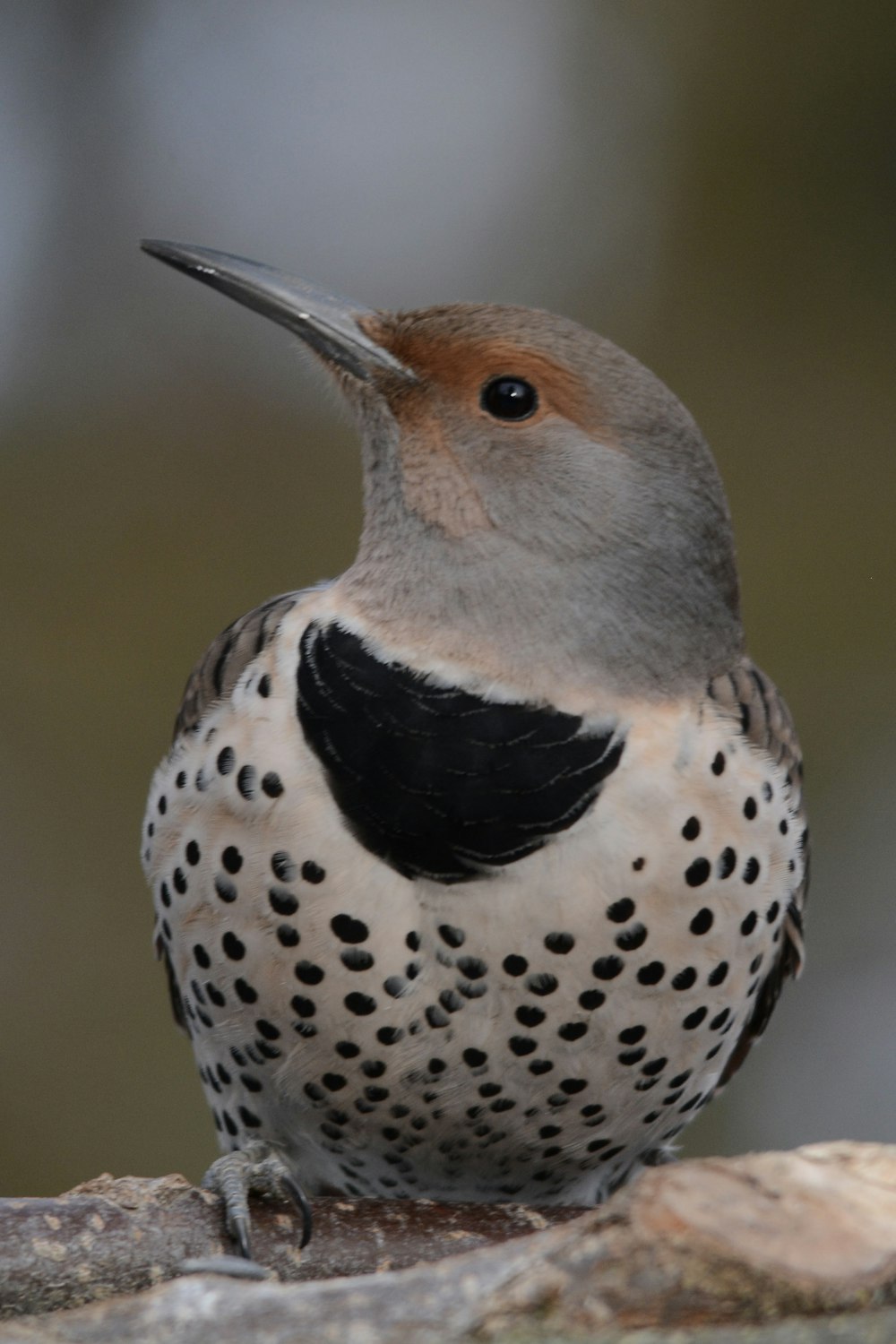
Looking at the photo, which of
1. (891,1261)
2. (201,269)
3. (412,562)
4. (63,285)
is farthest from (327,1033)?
(63,285)

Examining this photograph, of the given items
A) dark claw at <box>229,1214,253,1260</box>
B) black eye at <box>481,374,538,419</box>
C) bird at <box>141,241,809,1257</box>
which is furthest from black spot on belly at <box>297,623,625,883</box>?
dark claw at <box>229,1214,253,1260</box>

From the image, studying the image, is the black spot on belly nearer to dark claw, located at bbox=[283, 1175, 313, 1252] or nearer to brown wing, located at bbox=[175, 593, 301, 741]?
brown wing, located at bbox=[175, 593, 301, 741]

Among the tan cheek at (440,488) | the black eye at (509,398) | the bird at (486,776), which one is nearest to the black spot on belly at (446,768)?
the bird at (486,776)

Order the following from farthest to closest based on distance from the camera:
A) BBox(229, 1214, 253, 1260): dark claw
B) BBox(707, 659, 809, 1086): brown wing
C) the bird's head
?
1. BBox(707, 659, 809, 1086): brown wing
2. the bird's head
3. BBox(229, 1214, 253, 1260): dark claw

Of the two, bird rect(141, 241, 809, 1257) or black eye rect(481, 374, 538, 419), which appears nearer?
bird rect(141, 241, 809, 1257)

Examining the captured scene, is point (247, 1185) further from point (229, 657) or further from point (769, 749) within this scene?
point (769, 749)

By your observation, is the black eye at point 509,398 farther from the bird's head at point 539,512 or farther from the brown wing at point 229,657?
the brown wing at point 229,657

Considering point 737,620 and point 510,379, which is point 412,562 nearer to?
point 510,379
